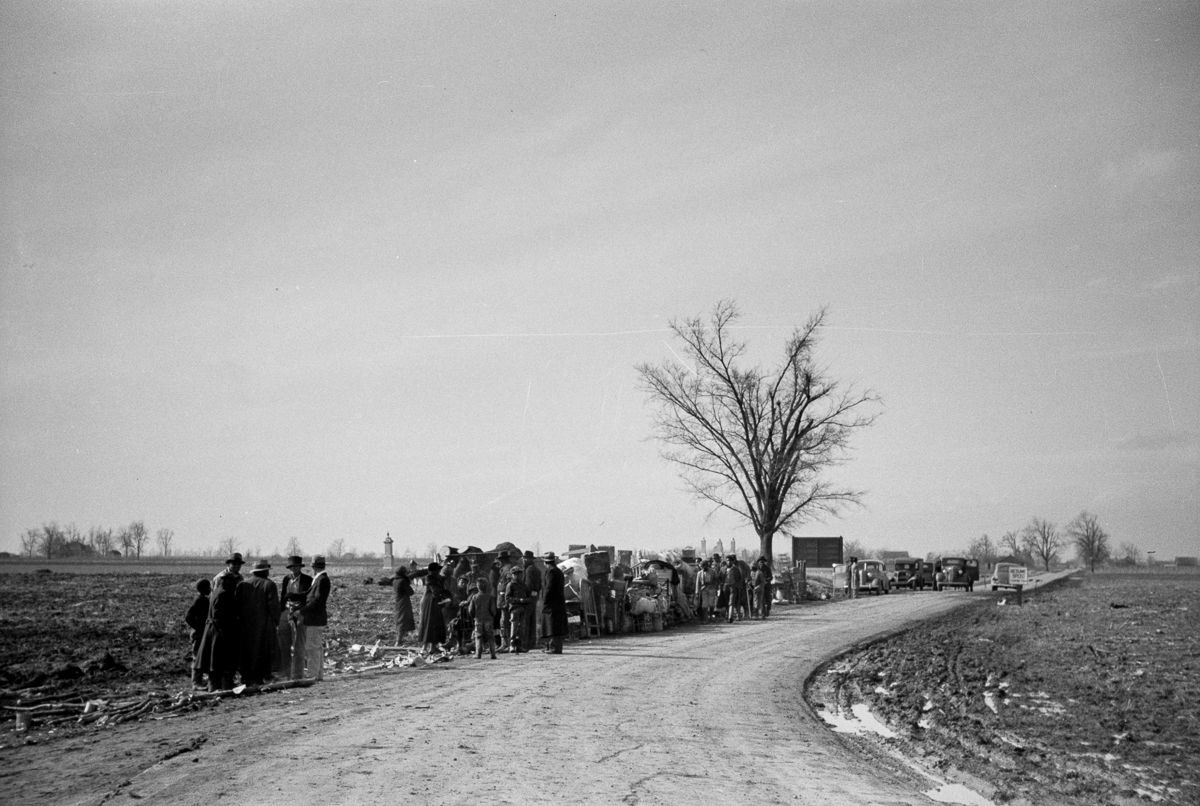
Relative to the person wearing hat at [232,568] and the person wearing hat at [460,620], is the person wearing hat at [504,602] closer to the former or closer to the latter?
the person wearing hat at [460,620]

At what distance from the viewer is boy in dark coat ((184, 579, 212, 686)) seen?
14000 mm

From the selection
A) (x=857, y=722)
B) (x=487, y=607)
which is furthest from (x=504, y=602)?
(x=857, y=722)

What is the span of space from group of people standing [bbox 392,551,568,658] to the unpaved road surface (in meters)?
2.93

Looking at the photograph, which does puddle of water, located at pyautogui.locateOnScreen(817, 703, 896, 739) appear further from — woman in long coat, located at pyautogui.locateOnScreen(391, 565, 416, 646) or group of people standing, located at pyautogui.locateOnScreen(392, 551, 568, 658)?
woman in long coat, located at pyautogui.locateOnScreen(391, 565, 416, 646)

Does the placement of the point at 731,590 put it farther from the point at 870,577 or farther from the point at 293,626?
the point at 870,577

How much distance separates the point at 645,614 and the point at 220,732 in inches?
633

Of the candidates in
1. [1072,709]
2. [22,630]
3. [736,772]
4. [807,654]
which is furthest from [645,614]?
[736,772]

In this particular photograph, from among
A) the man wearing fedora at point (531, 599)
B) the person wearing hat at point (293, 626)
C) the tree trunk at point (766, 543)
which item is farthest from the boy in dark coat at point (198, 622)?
the tree trunk at point (766, 543)

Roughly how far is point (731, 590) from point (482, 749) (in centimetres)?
2083

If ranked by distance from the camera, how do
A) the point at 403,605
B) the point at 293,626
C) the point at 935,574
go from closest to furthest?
1. the point at 293,626
2. the point at 403,605
3. the point at 935,574

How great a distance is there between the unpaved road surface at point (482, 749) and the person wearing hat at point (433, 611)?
9.89 ft

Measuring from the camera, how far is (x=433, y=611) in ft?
61.6

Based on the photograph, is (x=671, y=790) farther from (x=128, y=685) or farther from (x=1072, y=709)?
(x=128, y=685)

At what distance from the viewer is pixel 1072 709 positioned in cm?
1402
